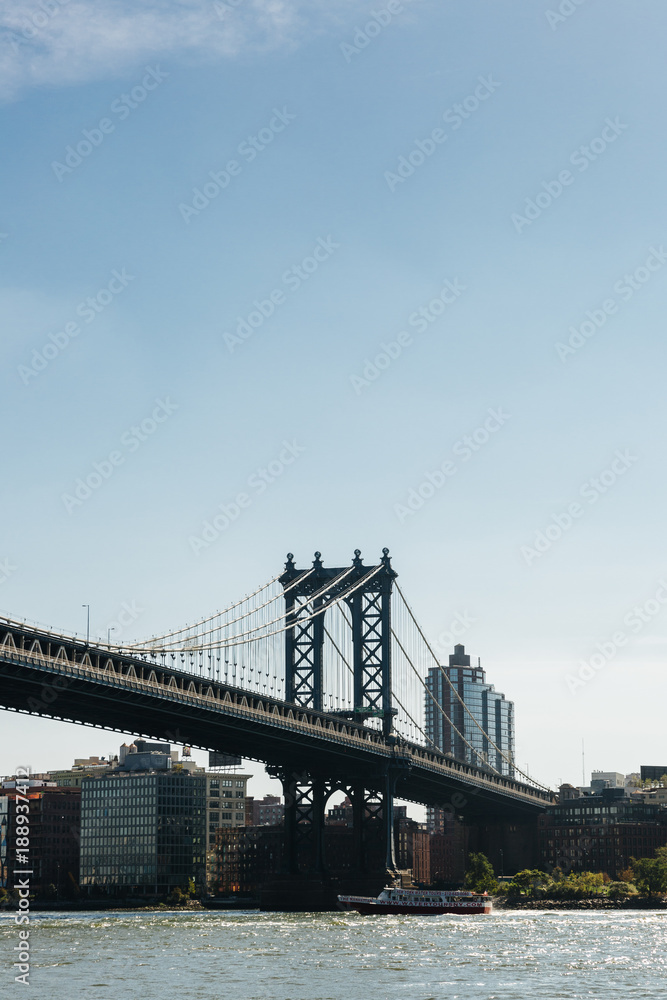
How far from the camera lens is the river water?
61.3 m

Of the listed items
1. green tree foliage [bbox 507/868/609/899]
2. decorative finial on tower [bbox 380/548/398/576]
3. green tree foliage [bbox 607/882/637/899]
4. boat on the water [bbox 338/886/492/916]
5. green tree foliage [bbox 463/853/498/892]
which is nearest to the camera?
boat on the water [bbox 338/886/492/916]

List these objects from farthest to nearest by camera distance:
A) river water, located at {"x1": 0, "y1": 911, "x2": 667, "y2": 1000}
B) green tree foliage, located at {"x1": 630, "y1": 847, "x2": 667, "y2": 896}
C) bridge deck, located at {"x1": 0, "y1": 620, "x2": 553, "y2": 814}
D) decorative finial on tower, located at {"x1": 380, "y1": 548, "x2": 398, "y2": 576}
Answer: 1. green tree foliage, located at {"x1": 630, "y1": 847, "x2": 667, "y2": 896}
2. decorative finial on tower, located at {"x1": 380, "y1": 548, "x2": 398, "y2": 576}
3. bridge deck, located at {"x1": 0, "y1": 620, "x2": 553, "y2": 814}
4. river water, located at {"x1": 0, "y1": 911, "x2": 667, "y2": 1000}

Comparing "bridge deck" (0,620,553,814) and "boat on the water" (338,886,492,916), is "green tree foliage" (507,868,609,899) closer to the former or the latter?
"bridge deck" (0,620,553,814)

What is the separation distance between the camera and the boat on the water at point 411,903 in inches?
4852

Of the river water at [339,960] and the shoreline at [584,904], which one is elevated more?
the river water at [339,960]

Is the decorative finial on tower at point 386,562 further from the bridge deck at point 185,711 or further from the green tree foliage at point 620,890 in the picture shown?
the green tree foliage at point 620,890

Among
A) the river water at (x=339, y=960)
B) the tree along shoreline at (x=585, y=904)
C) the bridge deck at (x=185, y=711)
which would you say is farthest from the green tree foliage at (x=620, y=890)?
the river water at (x=339, y=960)

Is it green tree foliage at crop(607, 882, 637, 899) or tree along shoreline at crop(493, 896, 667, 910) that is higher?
green tree foliage at crop(607, 882, 637, 899)

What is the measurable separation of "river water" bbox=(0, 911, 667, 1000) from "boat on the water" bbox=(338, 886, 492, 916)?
9253 millimetres

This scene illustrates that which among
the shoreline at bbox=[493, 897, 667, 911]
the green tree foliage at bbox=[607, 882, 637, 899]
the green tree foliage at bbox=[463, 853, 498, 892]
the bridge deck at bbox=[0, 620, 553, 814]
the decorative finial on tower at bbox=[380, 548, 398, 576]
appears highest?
the decorative finial on tower at bbox=[380, 548, 398, 576]

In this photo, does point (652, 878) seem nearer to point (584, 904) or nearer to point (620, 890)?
point (620, 890)

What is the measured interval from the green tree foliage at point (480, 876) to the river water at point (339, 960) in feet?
218

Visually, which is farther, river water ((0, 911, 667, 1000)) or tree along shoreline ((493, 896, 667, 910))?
tree along shoreline ((493, 896, 667, 910))

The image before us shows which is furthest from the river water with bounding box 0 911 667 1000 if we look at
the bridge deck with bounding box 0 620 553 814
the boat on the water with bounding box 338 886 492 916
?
the bridge deck with bounding box 0 620 553 814
